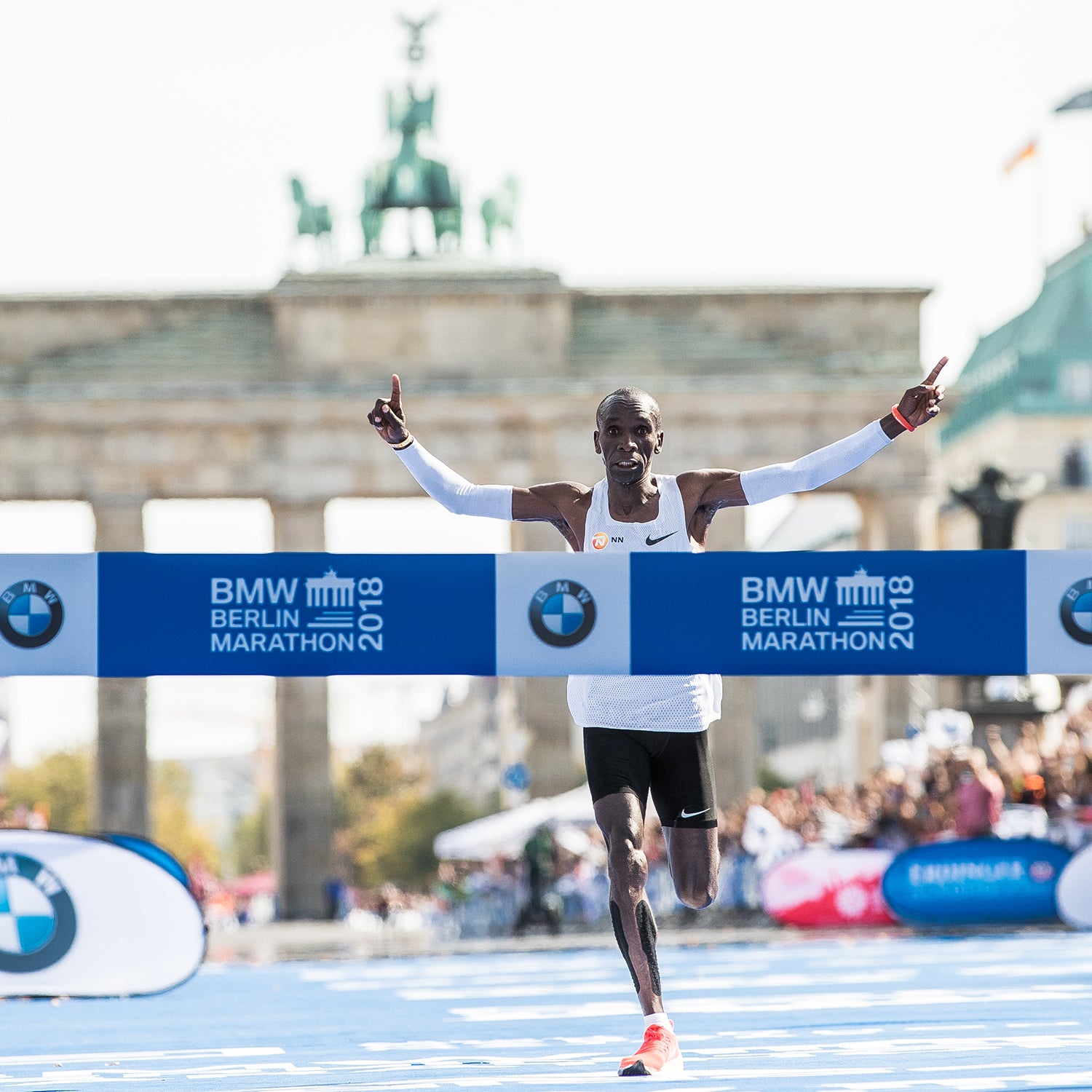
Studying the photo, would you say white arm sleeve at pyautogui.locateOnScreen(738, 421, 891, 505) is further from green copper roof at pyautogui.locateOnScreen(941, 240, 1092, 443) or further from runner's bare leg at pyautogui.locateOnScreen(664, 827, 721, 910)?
green copper roof at pyautogui.locateOnScreen(941, 240, 1092, 443)

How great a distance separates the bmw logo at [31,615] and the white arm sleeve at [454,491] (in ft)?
4.43

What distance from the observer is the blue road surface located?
7.56m

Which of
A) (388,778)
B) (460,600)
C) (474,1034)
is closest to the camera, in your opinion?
(460,600)

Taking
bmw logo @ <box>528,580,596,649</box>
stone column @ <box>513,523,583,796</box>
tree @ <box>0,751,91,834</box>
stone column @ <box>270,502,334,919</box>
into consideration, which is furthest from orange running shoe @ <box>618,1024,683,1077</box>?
tree @ <box>0,751,91,834</box>

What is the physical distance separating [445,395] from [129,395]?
6.61m

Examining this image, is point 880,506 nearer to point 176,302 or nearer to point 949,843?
point 176,302

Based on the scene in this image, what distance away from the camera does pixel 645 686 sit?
781cm

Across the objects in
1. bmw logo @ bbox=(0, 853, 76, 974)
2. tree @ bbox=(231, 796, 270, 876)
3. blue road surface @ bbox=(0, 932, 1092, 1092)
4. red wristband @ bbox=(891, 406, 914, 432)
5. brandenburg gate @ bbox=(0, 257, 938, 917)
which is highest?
brandenburg gate @ bbox=(0, 257, 938, 917)

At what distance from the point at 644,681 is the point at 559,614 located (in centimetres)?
43

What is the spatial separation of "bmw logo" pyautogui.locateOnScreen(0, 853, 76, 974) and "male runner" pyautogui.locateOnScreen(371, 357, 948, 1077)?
377cm

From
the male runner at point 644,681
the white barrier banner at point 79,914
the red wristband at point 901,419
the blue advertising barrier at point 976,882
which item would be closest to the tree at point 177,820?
the blue advertising barrier at point 976,882

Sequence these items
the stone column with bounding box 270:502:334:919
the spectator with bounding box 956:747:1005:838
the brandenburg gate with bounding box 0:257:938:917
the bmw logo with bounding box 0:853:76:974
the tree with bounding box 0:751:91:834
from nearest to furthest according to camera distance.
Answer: the bmw logo with bounding box 0:853:76:974, the spectator with bounding box 956:747:1005:838, the stone column with bounding box 270:502:334:919, the brandenburg gate with bounding box 0:257:938:917, the tree with bounding box 0:751:91:834

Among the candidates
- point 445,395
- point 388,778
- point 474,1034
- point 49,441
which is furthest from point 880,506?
point 388,778

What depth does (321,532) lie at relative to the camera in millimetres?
48281
